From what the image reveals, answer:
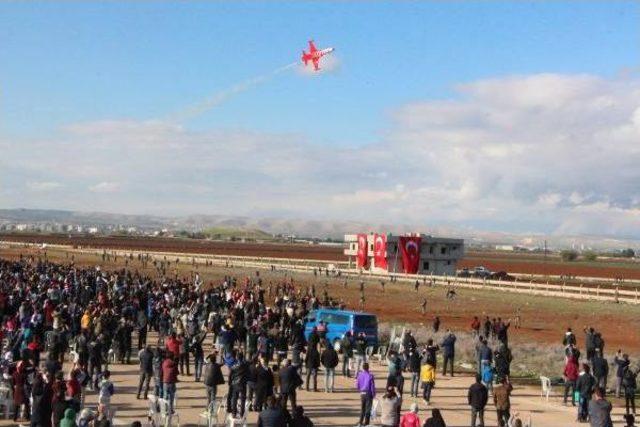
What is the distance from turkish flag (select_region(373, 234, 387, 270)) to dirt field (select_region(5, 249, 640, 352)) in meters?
9.87

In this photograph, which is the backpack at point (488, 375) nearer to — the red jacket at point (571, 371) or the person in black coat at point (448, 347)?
the red jacket at point (571, 371)

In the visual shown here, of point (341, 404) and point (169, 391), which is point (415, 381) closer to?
point (341, 404)

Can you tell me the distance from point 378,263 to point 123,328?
202 feet

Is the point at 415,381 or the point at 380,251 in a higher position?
the point at 380,251

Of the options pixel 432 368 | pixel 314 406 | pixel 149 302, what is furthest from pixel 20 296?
pixel 432 368

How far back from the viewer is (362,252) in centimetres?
8694

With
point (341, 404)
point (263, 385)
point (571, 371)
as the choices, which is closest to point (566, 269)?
point (571, 371)

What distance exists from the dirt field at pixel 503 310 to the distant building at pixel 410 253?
32.9ft

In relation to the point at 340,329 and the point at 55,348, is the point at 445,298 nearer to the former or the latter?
the point at 340,329

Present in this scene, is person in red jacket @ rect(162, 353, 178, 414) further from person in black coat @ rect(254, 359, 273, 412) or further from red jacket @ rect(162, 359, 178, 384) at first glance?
person in black coat @ rect(254, 359, 273, 412)

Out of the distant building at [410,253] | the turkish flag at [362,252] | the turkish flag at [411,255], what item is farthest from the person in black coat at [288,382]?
the turkish flag at [362,252]

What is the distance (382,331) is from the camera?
3562 cm

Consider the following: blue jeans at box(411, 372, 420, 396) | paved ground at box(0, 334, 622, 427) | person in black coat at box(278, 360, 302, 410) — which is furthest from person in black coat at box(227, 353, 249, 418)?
blue jeans at box(411, 372, 420, 396)

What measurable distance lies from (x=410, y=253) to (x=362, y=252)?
6.27 metres
